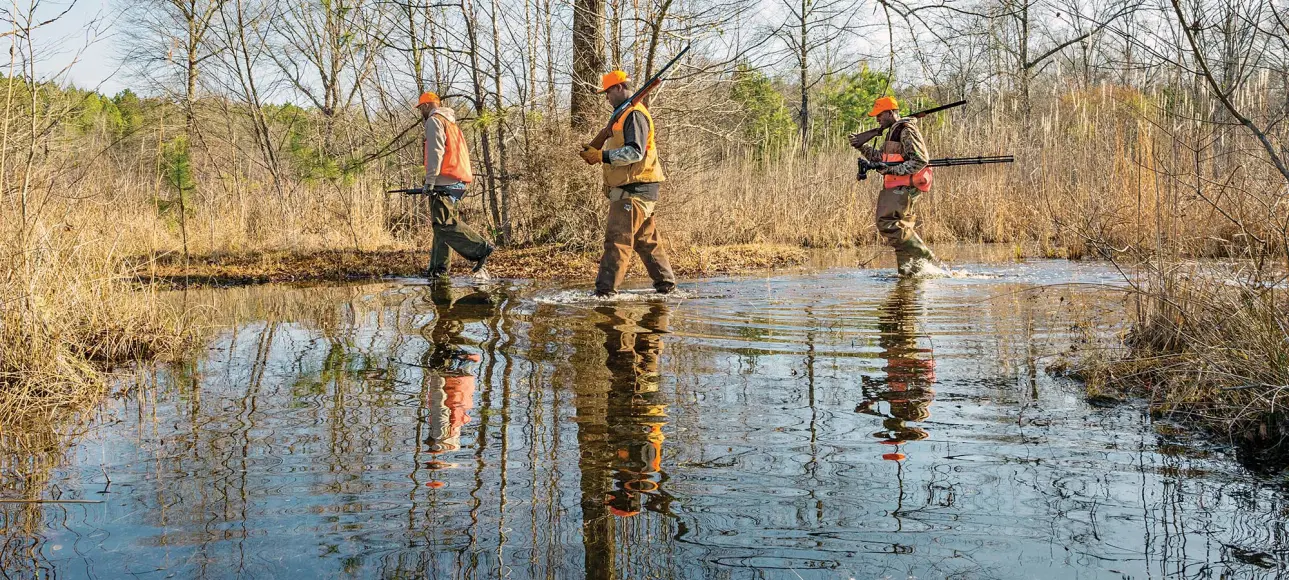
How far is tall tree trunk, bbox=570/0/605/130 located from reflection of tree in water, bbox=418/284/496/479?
401 cm

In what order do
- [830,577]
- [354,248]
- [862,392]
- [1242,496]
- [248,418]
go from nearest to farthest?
[830,577] < [1242,496] < [248,418] < [862,392] < [354,248]

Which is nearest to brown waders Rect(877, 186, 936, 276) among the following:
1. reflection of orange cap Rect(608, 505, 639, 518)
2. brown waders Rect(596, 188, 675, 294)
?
brown waders Rect(596, 188, 675, 294)

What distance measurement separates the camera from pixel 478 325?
8.56 metres

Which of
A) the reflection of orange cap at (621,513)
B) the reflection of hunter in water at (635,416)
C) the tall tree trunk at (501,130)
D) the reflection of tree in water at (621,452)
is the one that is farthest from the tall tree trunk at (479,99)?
the reflection of orange cap at (621,513)

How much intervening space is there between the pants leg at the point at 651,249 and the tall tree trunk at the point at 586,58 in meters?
3.84

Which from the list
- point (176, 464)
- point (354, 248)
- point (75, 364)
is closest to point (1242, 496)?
point (176, 464)

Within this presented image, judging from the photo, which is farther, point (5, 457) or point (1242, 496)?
point (5, 457)

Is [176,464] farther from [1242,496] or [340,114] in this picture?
[340,114]

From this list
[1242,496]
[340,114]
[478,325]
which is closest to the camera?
[1242,496]

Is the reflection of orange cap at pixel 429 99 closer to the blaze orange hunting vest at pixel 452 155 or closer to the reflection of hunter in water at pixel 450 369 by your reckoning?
the blaze orange hunting vest at pixel 452 155

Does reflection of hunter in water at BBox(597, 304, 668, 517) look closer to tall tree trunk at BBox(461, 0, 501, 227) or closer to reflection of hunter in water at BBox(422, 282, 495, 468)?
reflection of hunter in water at BBox(422, 282, 495, 468)

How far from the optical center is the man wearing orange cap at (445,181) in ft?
39.2

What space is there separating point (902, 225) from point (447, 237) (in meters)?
5.29

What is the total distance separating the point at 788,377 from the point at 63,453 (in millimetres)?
3740
